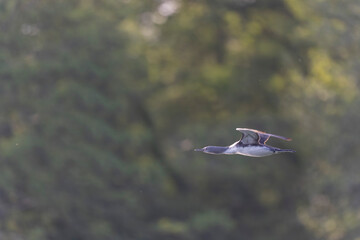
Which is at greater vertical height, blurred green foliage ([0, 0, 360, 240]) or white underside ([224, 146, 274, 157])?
blurred green foliage ([0, 0, 360, 240])

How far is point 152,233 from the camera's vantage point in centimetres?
1455

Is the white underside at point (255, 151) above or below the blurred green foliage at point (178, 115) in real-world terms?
below

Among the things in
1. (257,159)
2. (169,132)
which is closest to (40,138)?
(169,132)

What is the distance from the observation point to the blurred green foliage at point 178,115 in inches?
549

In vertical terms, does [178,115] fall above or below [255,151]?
above

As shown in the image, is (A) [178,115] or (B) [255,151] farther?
(A) [178,115]

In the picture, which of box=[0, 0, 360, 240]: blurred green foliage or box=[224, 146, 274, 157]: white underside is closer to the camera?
box=[224, 146, 274, 157]: white underside

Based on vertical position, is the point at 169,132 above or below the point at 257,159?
above

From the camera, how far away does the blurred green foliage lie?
45.8 ft

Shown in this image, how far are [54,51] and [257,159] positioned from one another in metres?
5.05

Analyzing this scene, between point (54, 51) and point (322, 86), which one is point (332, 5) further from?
point (54, 51)

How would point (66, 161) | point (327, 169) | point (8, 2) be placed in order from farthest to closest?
point (8, 2)
point (66, 161)
point (327, 169)

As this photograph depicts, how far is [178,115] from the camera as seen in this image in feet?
49.6

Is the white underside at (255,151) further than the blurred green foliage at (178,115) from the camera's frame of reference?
No
